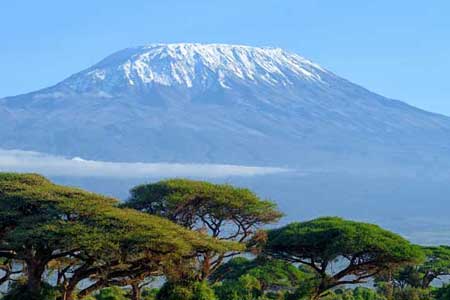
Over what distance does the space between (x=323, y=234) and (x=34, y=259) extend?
24.1 feet

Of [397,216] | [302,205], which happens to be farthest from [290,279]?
[302,205]

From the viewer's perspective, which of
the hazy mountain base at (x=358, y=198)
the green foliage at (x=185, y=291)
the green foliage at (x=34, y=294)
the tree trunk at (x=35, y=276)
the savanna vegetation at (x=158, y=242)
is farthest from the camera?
the hazy mountain base at (x=358, y=198)

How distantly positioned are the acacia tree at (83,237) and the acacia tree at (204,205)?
3.06 meters

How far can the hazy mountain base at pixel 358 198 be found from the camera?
153375 mm

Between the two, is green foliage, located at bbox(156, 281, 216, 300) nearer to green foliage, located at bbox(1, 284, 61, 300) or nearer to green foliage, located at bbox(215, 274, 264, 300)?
green foliage, located at bbox(1, 284, 61, 300)

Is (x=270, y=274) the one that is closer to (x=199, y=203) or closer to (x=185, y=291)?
(x=199, y=203)

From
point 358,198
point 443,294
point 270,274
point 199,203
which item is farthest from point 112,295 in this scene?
point 358,198

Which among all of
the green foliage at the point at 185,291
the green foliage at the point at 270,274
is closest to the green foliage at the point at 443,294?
the green foliage at the point at 270,274

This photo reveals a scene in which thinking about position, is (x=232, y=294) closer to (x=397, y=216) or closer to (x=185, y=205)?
(x=185, y=205)

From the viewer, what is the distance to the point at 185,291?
60.1ft

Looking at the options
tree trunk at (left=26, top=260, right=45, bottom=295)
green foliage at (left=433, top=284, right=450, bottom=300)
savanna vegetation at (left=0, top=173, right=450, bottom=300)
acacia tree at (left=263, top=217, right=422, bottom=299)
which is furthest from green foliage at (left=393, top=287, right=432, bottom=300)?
tree trunk at (left=26, top=260, right=45, bottom=295)

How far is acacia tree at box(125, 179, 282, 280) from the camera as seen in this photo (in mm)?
21359

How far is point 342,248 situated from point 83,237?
21.8 feet

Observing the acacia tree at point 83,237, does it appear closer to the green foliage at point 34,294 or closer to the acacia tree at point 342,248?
the green foliage at point 34,294
